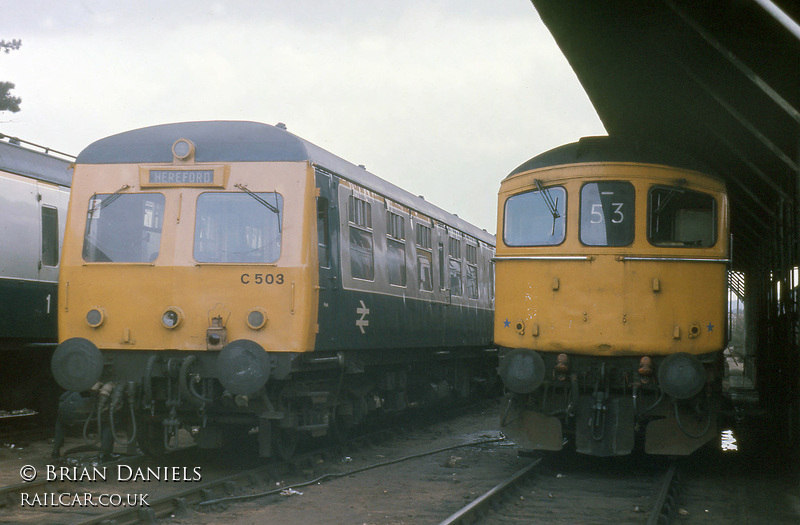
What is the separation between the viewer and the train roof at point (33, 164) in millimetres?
11423

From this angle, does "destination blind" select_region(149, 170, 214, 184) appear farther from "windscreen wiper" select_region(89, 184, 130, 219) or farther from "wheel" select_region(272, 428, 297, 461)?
"wheel" select_region(272, 428, 297, 461)

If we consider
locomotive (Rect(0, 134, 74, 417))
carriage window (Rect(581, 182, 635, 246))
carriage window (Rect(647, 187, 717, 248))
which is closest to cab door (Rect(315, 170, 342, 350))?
carriage window (Rect(581, 182, 635, 246))

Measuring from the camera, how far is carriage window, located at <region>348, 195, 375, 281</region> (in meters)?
10.4

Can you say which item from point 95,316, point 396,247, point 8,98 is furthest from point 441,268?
point 8,98

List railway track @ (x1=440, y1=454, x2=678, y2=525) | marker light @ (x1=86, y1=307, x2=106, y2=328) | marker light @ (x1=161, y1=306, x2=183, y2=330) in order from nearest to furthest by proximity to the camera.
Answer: railway track @ (x1=440, y1=454, x2=678, y2=525) → marker light @ (x1=161, y1=306, x2=183, y2=330) → marker light @ (x1=86, y1=307, x2=106, y2=328)

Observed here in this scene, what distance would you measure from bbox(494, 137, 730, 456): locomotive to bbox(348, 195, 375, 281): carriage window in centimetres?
172

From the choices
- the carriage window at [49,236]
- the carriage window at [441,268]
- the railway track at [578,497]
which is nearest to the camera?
the railway track at [578,497]

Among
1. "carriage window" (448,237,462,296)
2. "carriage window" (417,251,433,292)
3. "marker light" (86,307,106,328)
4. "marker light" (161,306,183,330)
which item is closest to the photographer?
"marker light" (161,306,183,330)

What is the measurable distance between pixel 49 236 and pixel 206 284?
13.7 ft

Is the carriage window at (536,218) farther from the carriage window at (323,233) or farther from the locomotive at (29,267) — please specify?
the locomotive at (29,267)

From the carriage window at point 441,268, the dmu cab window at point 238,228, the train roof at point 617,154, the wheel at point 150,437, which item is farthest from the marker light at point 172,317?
the carriage window at point 441,268

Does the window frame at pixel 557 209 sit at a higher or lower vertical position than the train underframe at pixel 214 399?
higher

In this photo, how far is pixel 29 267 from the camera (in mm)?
11555

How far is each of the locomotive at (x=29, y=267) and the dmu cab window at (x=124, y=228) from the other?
2.43m
